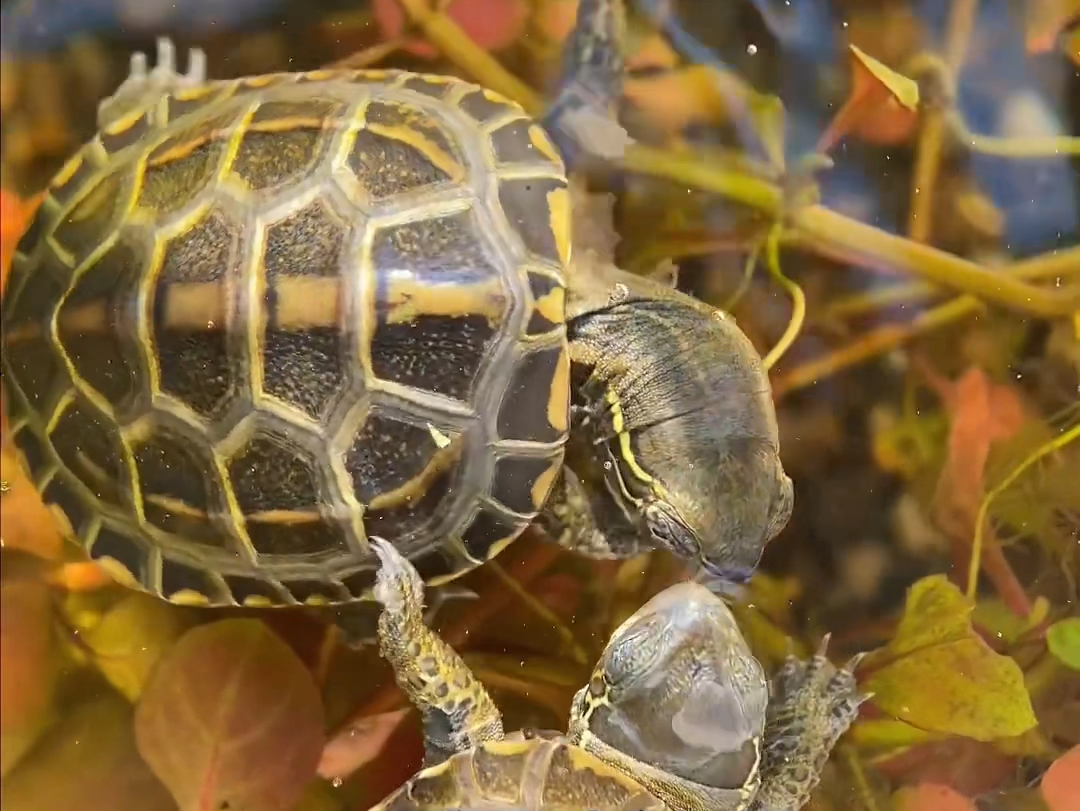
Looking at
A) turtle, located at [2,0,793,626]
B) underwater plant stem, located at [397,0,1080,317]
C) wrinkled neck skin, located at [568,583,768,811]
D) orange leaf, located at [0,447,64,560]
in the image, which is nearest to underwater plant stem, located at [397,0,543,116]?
underwater plant stem, located at [397,0,1080,317]

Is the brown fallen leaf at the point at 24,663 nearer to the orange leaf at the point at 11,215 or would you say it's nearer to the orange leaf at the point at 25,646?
the orange leaf at the point at 25,646

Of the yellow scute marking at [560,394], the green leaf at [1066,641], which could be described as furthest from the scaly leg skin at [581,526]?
the green leaf at [1066,641]

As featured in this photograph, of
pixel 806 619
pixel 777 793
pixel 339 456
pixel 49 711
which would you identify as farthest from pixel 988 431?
pixel 49 711

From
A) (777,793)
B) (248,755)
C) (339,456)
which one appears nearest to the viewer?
(339,456)

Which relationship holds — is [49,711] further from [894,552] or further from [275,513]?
[894,552]

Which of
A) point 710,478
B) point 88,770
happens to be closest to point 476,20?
point 710,478

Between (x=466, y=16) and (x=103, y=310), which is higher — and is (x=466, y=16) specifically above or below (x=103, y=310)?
above
